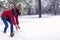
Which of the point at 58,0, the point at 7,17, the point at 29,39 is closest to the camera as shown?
the point at 29,39

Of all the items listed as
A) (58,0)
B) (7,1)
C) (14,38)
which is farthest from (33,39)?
(58,0)

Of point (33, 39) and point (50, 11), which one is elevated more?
point (33, 39)

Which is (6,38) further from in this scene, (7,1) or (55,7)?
(55,7)

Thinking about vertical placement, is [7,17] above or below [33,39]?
above

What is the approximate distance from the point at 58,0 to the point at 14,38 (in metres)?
50.6

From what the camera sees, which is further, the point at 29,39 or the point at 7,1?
the point at 7,1

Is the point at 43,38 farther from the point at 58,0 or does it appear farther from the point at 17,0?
the point at 58,0

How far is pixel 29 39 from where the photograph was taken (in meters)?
8.91

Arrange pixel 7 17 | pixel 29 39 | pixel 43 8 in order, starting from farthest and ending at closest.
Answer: pixel 43 8
pixel 7 17
pixel 29 39

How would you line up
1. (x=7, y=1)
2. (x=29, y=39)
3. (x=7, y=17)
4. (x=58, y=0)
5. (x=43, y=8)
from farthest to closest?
(x=43, y=8), (x=58, y=0), (x=7, y=1), (x=7, y=17), (x=29, y=39)

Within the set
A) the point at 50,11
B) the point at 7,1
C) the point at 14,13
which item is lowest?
the point at 50,11

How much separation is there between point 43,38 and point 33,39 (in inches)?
21.1

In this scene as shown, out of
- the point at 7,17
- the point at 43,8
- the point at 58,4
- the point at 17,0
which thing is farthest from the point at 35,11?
the point at 7,17

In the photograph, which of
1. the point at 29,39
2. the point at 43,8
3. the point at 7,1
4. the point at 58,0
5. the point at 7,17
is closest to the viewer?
the point at 29,39
